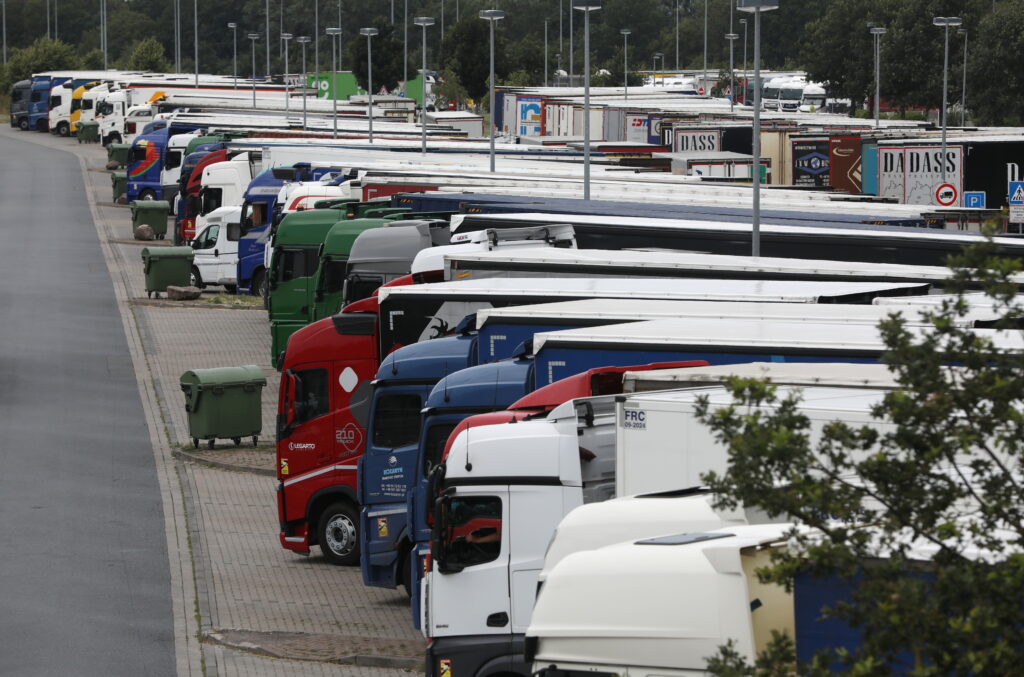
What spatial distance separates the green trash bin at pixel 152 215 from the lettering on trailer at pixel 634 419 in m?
47.0

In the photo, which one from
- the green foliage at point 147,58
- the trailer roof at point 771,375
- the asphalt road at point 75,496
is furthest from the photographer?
the green foliage at point 147,58

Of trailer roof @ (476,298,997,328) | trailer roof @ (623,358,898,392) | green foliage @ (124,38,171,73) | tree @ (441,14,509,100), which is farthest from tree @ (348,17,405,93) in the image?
trailer roof @ (623,358,898,392)

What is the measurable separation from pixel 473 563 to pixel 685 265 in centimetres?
850

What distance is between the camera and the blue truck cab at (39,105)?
109 metres

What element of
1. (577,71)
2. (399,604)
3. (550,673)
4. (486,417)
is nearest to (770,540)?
(550,673)

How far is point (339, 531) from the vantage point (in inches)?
742

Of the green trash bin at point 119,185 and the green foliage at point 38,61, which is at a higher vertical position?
the green foliage at point 38,61

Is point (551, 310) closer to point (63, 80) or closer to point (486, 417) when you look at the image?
point (486, 417)

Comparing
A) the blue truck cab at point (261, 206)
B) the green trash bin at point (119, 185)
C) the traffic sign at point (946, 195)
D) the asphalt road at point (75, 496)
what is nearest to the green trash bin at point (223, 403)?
the asphalt road at point (75, 496)

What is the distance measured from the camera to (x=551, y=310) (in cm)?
1552

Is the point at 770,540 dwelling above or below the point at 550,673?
above

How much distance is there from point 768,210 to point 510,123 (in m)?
55.7

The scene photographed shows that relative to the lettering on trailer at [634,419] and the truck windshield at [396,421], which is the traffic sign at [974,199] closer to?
the truck windshield at [396,421]

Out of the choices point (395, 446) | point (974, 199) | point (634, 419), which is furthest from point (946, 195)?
point (634, 419)
